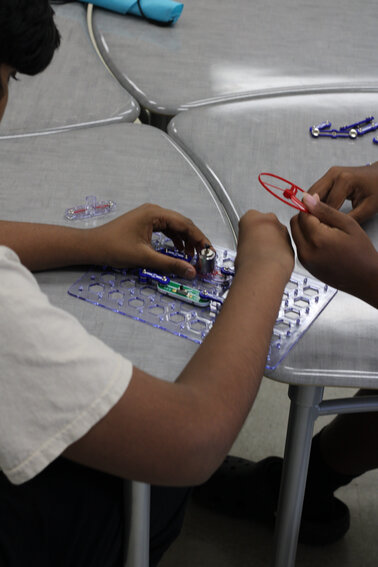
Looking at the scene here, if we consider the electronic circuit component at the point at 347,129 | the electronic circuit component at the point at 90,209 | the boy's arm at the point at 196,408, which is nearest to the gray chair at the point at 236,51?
the electronic circuit component at the point at 347,129

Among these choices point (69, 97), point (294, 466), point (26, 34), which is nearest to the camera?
point (26, 34)

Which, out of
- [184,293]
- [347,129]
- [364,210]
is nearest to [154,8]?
[347,129]

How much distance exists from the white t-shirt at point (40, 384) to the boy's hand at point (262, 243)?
1.06ft

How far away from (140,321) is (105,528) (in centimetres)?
26

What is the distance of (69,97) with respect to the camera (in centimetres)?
142

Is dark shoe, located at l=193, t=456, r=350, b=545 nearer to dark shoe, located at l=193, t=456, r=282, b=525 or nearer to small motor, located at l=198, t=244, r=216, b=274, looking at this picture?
dark shoe, located at l=193, t=456, r=282, b=525

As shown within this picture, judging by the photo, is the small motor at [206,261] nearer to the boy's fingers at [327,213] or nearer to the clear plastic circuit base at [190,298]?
the clear plastic circuit base at [190,298]

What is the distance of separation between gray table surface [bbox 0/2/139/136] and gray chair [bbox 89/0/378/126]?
4 centimetres

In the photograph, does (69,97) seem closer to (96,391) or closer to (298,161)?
(298,161)

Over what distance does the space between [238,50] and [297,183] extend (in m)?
0.54

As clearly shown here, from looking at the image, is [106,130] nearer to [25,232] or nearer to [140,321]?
[25,232]

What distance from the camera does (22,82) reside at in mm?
1453

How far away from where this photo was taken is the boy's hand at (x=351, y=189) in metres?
1.10

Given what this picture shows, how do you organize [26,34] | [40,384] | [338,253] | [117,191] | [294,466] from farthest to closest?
1. [117,191]
2. [294,466]
3. [338,253]
4. [26,34]
5. [40,384]
